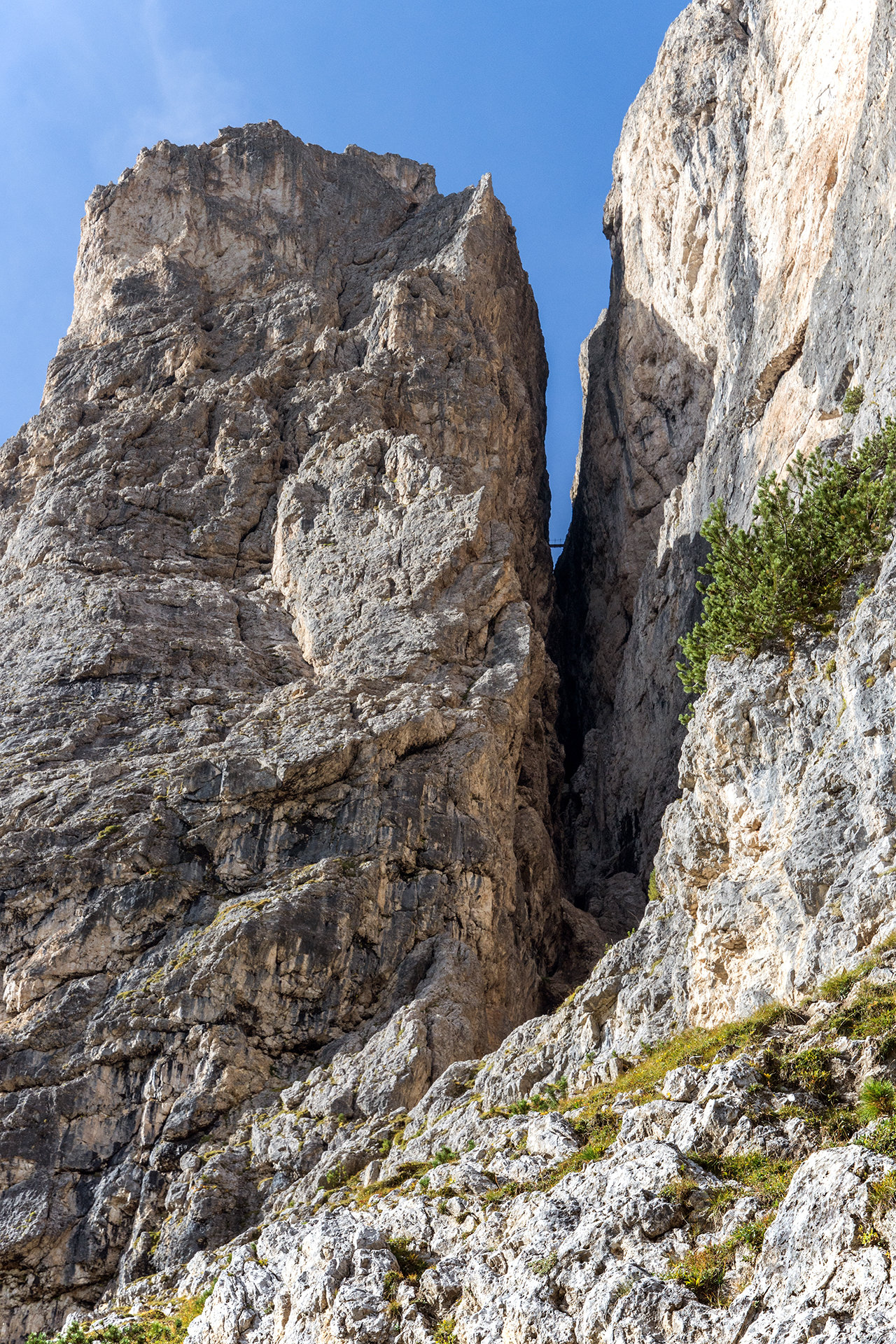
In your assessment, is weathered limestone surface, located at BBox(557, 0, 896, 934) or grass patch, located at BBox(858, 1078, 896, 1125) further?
weathered limestone surface, located at BBox(557, 0, 896, 934)

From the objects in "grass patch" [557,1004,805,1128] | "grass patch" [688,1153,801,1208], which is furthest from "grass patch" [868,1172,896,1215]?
"grass patch" [557,1004,805,1128]

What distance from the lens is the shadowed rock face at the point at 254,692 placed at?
104ft

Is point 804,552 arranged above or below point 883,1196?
above

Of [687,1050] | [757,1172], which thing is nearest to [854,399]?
[687,1050]

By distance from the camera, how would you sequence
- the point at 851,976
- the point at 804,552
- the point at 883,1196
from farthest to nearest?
the point at 804,552 < the point at 851,976 < the point at 883,1196

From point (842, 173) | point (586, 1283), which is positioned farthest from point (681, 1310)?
point (842, 173)

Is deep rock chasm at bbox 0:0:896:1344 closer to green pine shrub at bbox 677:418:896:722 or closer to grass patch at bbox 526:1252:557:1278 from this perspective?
grass patch at bbox 526:1252:557:1278

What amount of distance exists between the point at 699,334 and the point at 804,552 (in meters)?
29.5

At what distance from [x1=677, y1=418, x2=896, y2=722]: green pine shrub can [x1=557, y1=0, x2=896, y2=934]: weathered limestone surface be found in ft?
8.47

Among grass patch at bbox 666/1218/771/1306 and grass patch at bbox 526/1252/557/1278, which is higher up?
grass patch at bbox 666/1218/771/1306

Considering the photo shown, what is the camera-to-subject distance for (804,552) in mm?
26078

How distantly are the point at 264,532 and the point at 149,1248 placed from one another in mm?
29216

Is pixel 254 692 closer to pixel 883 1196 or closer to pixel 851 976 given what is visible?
pixel 851 976

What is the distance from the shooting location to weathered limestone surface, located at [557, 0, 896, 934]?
33.9 meters
